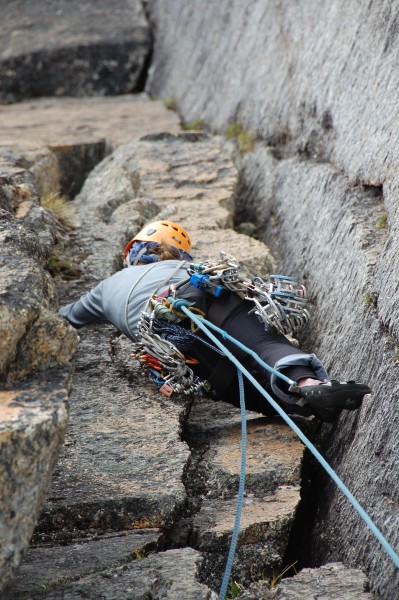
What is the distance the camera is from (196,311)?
512cm

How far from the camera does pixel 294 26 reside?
855 centimetres

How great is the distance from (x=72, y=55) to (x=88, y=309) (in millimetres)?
9379

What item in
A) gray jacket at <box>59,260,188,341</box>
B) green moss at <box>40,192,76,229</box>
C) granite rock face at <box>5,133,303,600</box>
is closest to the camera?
granite rock face at <box>5,133,303,600</box>

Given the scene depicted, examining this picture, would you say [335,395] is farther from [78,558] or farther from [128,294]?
[128,294]

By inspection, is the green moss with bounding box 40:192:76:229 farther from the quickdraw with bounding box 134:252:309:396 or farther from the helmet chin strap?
the quickdraw with bounding box 134:252:309:396

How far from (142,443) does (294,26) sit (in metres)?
5.38

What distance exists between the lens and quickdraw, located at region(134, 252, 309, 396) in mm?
5078

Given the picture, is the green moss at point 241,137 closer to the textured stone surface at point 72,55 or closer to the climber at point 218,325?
the climber at point 218,325

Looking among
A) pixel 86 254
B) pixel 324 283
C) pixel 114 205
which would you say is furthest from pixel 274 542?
pixel 114 205

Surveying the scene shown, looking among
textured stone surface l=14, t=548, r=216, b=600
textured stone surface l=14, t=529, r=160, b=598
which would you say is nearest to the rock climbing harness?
textured stone surface l=14, t=529, r=160, b=598

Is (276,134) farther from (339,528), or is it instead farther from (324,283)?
(339,528)

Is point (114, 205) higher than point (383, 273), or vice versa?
point (383, 273)

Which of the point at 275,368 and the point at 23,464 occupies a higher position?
the point at 23,464

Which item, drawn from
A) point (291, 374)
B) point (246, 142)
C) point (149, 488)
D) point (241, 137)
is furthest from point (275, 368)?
point (241, 137)
